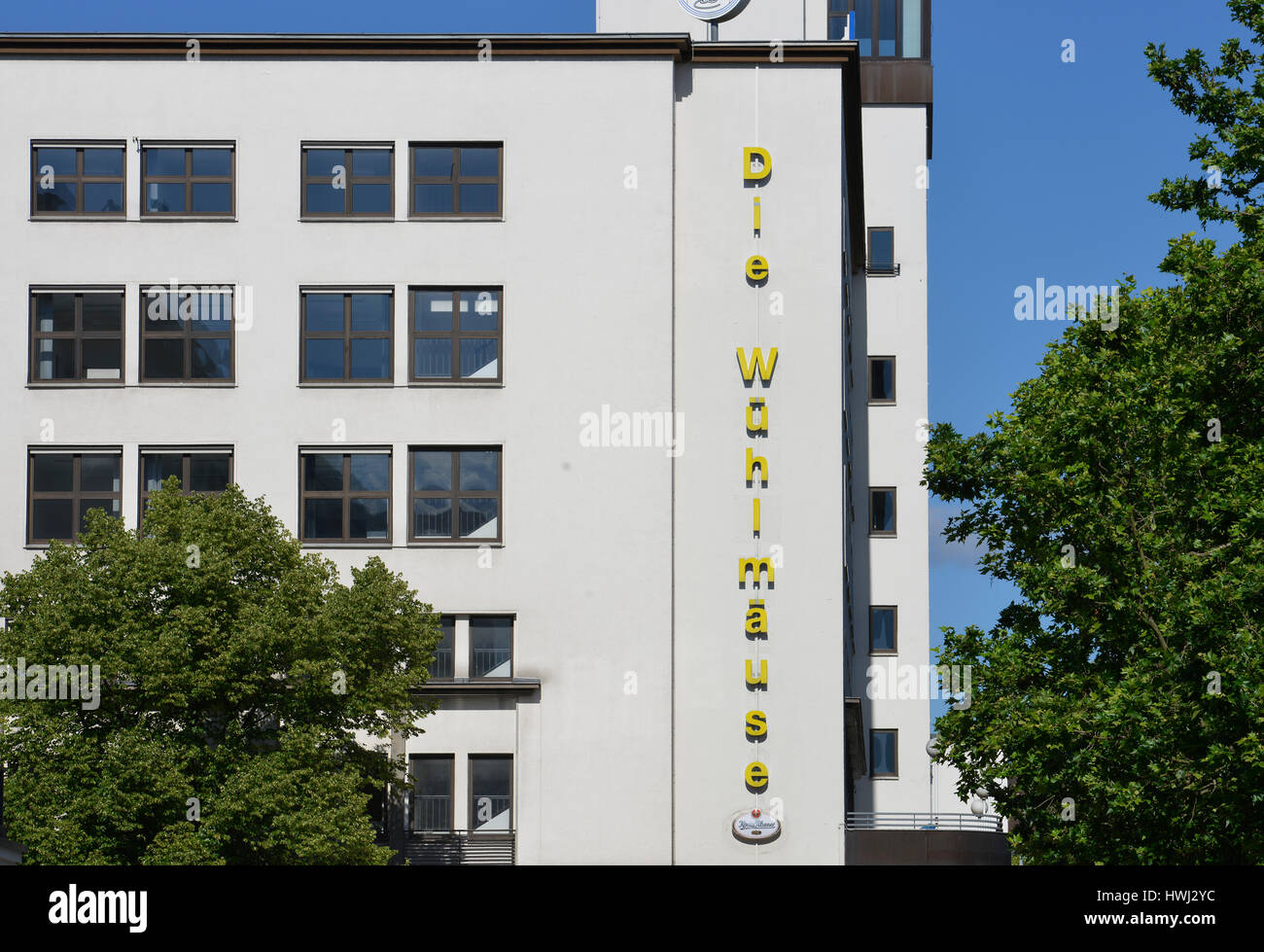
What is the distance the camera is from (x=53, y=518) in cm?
3931

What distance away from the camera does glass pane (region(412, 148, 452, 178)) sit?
133ft

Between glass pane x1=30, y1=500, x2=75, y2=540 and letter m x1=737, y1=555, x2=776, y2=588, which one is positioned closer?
letter m x1=737, y1=555, x2=776, y2=588

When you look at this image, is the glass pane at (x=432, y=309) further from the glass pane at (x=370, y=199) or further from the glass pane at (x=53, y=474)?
the glass pane at (x=53, y=474)

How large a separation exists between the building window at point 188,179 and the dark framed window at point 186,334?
205cm

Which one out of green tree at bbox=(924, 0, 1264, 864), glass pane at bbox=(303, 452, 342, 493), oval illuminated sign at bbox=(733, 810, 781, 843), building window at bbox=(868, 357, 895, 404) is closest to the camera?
green tree at bbox=(924, 0, 1264, 864)

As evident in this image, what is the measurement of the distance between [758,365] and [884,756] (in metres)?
19.3

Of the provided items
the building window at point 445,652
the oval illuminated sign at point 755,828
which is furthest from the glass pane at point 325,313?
the oval illuminated sign at point 755,828

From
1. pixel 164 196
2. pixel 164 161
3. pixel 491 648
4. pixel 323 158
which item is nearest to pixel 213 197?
pixel 164 196

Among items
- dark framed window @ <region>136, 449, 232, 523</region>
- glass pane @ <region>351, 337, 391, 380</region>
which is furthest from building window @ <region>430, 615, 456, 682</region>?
dark framed window @ <region>136, 449, 232, 523</region>

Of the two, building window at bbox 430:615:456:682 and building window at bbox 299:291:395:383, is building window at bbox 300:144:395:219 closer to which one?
building window at bbox 299:291:395:383

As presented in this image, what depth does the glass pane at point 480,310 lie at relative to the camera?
3978cm

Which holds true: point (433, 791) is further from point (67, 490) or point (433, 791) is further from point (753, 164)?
point (753, 164)
